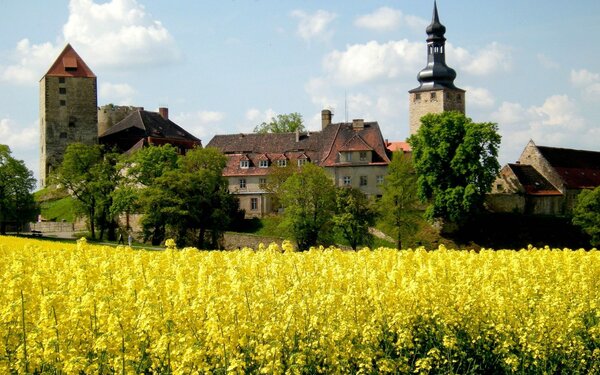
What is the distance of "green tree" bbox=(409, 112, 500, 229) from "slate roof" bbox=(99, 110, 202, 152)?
4034 cm

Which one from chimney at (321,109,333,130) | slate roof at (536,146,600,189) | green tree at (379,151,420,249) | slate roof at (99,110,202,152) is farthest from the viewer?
slate roof at (99,110,202,152)

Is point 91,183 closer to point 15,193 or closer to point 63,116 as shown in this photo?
point 15,193

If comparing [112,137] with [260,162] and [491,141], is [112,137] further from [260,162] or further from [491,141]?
[491,141]

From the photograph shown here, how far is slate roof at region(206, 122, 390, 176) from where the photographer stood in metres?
77.4

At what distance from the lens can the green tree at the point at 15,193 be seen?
2776 inches

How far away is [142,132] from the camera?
103 metres

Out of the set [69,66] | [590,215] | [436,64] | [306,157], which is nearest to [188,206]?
[306,157]

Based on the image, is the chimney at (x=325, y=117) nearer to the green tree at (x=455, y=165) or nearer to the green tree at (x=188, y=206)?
the green tree at (x=455, y=165)

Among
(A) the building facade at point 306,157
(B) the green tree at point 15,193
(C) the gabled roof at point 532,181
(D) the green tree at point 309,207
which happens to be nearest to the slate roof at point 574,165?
(C) the gabled roof at point 532,181

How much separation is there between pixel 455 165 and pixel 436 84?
24.7m

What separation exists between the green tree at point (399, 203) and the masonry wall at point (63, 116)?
47.6 meters

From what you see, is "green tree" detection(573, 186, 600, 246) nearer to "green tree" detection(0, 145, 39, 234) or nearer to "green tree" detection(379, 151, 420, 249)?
"green tree" detection(379, 151, 420, 249)

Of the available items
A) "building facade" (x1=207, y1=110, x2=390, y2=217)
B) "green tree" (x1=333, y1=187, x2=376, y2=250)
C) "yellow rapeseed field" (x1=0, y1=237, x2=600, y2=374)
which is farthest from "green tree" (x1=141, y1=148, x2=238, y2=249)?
"yellow rapeseed field" (x1=0, y1=237, x2=600, y2=374)

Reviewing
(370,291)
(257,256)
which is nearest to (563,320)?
(370,291)
